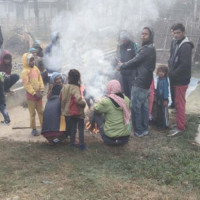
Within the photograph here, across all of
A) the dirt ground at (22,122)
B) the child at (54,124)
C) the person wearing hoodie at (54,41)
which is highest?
the person wearing hoodie at (54,41)

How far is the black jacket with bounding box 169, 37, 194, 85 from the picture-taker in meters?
4.96

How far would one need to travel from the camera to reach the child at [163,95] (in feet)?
17.9

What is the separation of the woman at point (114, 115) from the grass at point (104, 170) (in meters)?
0.23

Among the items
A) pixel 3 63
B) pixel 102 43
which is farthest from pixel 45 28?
pixel 3 63

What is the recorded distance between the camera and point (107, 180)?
3582 millimetres

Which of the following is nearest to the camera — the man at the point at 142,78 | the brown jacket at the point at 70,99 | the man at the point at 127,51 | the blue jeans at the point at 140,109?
the brown jacket at the point at 70,99

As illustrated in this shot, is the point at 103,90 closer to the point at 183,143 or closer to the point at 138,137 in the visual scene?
the point at 138,137

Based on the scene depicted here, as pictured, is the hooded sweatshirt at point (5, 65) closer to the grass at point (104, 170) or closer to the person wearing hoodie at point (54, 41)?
the person wearing hoodie at point (54, 41)

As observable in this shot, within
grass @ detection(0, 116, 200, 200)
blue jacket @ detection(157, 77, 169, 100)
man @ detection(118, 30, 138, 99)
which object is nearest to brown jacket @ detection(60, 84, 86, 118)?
grass @ detection(0, 116, 200, 200)

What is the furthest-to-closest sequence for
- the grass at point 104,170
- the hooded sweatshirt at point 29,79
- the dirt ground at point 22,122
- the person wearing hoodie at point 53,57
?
the person wearing hoodie at point 53,57, the dirt ground at point 22,122, the hooded sweatshirt at point 29,79, the grass at point 104,170

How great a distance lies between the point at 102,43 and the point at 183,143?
936cm

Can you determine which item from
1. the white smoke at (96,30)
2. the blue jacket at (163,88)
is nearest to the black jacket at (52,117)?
the white smoke at (96,30)

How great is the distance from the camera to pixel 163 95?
548cm

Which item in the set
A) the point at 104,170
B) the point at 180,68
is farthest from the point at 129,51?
the point at 104,170
